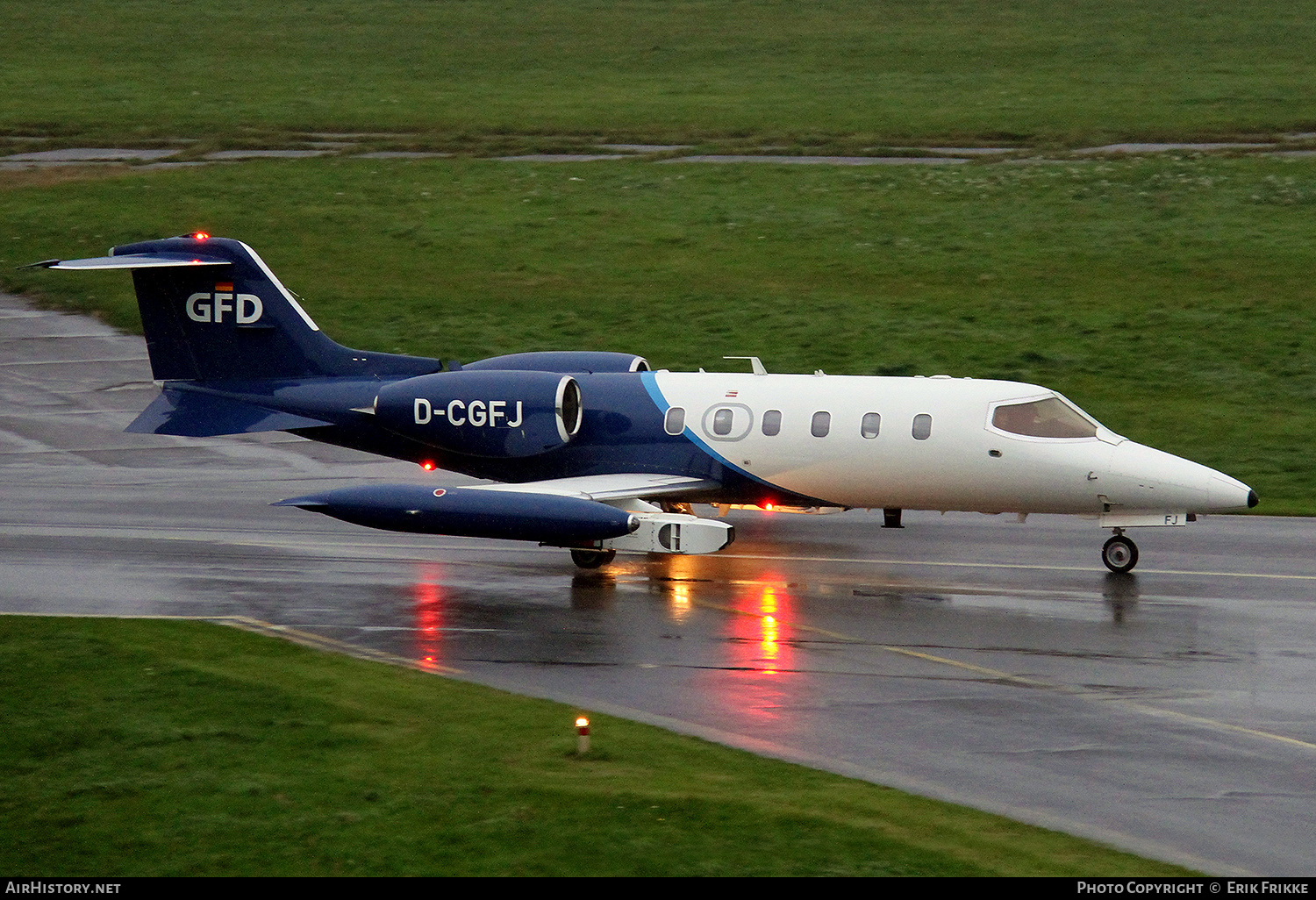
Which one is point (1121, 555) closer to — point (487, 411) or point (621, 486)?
point (621, 486)

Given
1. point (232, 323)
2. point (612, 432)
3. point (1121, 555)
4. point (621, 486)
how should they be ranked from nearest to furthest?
point (1121, 555) → point (621, 486) → point (612, 432) → point (232, 323)

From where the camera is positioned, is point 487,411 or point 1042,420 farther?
point 487,411

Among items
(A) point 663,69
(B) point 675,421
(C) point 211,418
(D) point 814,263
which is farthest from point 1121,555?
(A) point 663,69

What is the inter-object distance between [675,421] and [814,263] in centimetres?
2024

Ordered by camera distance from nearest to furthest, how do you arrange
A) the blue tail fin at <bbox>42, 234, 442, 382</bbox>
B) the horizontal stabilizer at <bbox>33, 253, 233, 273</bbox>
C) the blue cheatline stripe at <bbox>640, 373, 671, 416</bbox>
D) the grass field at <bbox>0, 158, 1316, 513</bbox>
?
the blue cheatline stripe at <bbox>640, 373, 671, 416</bbox>, the horizontal stabilizer at <bbox>33, 253, 233, 273</bbox>, the blue tail fin at <bbox>42, 234, 442, 382</bbox>, the grass field at <bbox>0, 158, 1316, 513</bbox>

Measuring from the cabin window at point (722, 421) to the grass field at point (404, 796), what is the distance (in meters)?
7.65

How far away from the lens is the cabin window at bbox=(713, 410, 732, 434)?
23.4 meters

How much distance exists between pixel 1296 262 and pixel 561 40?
4102 cm

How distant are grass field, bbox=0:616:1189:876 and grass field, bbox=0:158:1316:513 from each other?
18298mm

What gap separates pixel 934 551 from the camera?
2388 centimetres

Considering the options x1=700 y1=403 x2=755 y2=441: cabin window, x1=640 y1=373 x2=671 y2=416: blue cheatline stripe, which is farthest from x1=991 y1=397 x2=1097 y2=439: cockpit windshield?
x1=640 y1=373 x2=671 y2=416: blue cheatline stripe

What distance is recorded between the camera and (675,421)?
77.4 ft

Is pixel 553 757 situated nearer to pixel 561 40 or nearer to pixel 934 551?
pixel 934 551

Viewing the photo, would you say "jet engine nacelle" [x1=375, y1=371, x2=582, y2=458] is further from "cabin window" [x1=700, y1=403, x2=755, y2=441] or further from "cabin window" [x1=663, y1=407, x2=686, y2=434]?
"cabin window" [x1=700, y1=403, x2=755, y2=441]
